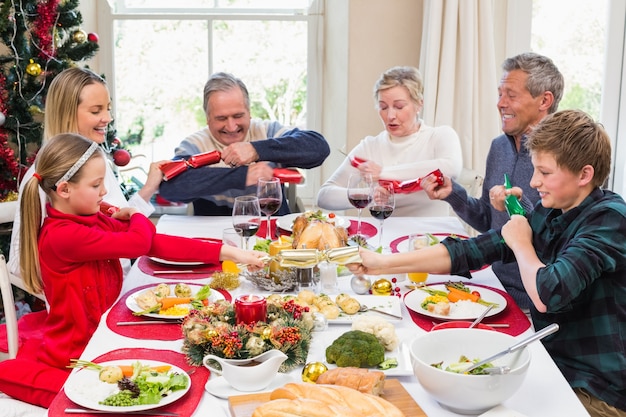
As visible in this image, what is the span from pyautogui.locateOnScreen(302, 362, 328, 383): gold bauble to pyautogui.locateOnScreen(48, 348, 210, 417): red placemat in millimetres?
196

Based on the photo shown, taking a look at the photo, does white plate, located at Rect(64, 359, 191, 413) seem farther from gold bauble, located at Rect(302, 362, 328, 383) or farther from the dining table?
gold bauble, located at Rect(302, 362, 328, 383)

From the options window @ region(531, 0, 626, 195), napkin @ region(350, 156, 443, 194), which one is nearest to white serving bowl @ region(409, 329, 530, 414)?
napkin @ region(350, 156, 443, 194)

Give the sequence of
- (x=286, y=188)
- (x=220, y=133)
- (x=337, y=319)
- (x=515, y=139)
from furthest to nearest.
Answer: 1. (x=286, y=188)
2. (x=220, y=133)
3. (x=515, y=139)
4. (x=337, y=319)

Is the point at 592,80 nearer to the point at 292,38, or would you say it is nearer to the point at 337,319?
the point at 292,38

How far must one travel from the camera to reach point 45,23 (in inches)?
141

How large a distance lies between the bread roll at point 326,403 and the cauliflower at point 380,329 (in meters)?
0.33

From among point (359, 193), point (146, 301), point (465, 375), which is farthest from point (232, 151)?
point (465, 375)

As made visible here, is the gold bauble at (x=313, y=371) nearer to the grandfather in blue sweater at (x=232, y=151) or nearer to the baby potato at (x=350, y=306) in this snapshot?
the baby potato at (x=350, y=306)

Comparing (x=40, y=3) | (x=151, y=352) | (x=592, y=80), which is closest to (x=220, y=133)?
(x=40, y=3)

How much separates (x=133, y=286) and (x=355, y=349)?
32.9 inches

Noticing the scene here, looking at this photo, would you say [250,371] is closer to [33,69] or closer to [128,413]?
[128,413]

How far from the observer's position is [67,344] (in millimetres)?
1997

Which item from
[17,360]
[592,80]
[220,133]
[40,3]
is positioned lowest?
[17,360]

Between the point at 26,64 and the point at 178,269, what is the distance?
6.08ft
